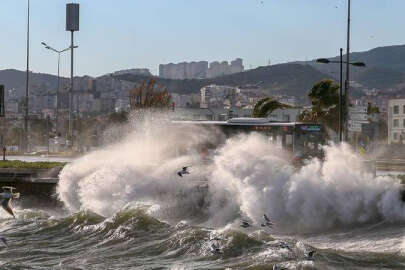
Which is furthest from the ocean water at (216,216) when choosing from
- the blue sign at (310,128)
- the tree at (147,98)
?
the tree at (147,98)

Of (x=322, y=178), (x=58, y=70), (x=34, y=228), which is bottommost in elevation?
(x=34, y=228)

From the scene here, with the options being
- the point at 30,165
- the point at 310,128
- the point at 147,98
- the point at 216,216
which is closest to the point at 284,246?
the point at 216,216

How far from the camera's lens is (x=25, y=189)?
3195 centimetres

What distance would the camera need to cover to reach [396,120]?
103m

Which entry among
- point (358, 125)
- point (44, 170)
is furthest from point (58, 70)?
point (358, 125)

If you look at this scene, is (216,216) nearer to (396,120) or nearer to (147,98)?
(147,98)

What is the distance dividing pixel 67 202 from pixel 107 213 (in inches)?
130

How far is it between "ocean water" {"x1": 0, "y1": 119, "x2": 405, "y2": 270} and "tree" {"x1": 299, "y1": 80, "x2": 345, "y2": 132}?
21462 mm

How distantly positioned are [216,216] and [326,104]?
30532 millimetres

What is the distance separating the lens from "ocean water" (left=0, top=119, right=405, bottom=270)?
1778 centimetres

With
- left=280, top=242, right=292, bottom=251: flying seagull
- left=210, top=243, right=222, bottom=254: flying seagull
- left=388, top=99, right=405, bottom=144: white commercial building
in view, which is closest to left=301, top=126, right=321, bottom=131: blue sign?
left=210, top=243, right=222, bottom=254: flying seagull

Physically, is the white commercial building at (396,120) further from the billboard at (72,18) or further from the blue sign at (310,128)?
the blue sign at (310,128)

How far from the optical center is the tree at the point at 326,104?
5359 centimetres

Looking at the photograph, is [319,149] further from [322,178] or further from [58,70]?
[58,70]
